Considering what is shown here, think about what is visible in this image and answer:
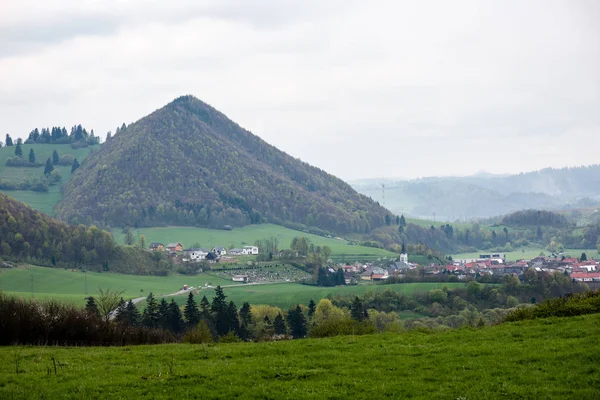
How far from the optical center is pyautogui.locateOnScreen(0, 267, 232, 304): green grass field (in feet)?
403

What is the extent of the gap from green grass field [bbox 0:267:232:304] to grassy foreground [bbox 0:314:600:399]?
93.8 metres

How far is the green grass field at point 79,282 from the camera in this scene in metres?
123

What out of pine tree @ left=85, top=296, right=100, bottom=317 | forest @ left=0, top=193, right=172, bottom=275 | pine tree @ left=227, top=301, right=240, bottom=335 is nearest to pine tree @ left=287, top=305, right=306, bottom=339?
pine tree @ left=227, top=301, right=240, bottom=335

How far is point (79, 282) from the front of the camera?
13238 centimetres

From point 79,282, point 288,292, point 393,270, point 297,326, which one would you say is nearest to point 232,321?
point 297,326

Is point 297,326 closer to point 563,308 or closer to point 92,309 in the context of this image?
point 92,309

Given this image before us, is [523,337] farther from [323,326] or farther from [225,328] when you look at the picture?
[225,328]

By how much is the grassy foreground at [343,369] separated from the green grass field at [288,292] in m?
91.1

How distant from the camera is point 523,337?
74.5 feet

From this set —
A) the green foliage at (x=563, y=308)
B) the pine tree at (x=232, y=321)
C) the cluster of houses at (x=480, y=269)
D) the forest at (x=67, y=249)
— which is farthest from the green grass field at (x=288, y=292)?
the green foliage at (x=563, y=308)

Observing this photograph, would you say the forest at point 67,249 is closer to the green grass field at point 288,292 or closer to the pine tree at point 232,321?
the green grass field at point 288,292

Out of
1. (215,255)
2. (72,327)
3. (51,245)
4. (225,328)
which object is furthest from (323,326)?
(215,255)

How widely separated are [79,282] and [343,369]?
121155 millimetres

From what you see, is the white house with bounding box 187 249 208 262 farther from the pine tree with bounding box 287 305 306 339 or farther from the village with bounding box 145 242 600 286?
the pine tree with bounding box 287 305 306 339
